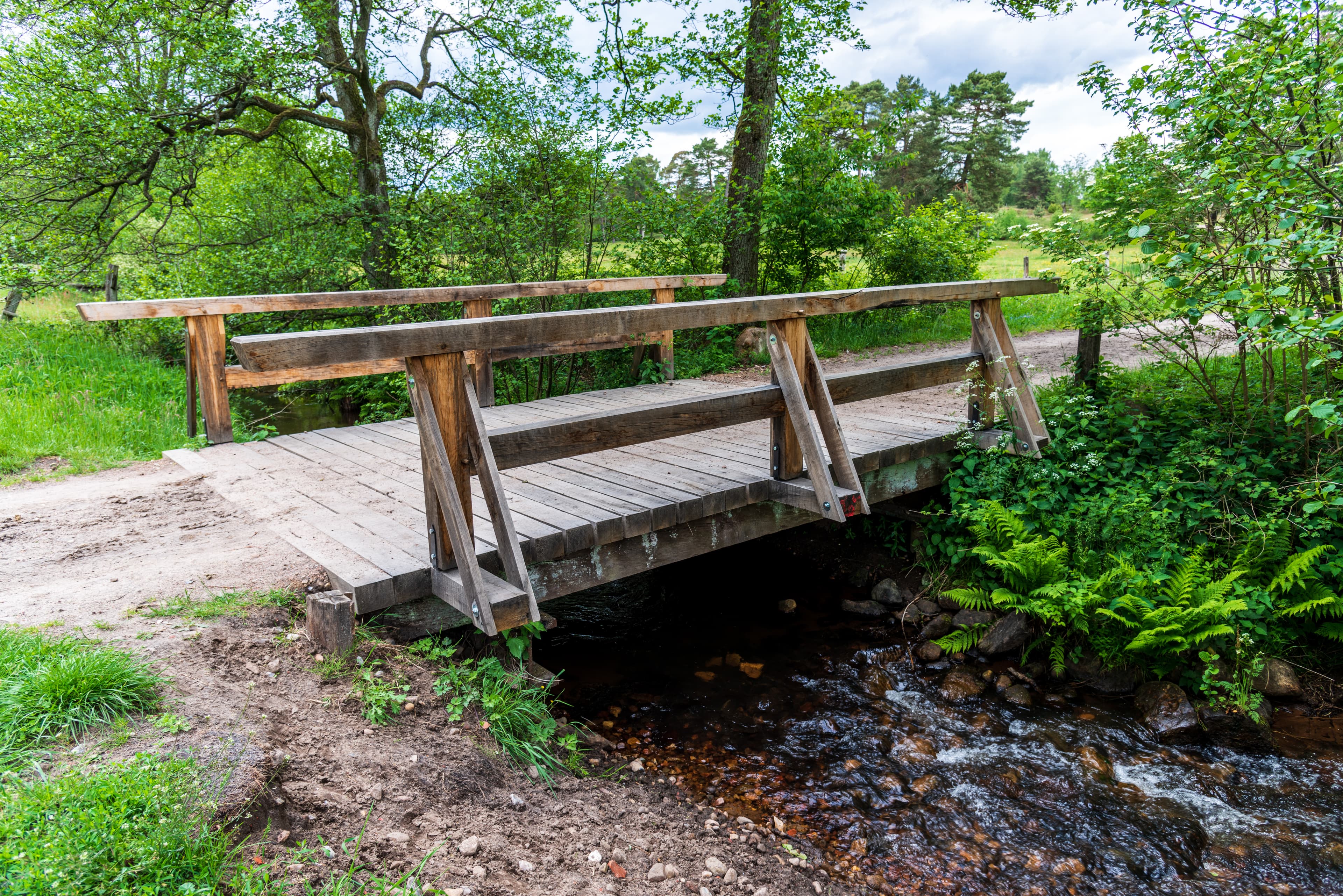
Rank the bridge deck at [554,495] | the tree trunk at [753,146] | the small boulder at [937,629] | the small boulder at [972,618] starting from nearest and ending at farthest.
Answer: the bridge deck at [554,495]
the small boulder at [972,618]
the small boulder at [937,629]
the tree trunk at [753,146]

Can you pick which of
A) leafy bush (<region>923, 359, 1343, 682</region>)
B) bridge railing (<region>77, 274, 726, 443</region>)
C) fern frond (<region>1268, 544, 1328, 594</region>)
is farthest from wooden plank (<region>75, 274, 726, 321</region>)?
fern frond (<region>1268, 544, 1328, 594</region>)

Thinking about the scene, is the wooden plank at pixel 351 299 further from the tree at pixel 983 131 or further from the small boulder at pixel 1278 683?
the tree at pixel 983 131

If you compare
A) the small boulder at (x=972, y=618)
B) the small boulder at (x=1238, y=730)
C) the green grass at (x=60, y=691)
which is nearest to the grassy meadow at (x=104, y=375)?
the small boulder at (x=972, y=618)

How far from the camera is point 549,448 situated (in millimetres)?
3646

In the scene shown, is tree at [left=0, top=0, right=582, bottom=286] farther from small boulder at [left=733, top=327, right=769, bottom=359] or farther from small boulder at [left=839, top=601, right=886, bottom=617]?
small boulder at [left=839, top=601, right=886, bottom=617]

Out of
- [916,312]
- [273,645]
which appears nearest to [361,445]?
[273,645]

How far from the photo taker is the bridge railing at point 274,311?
16.6 feet

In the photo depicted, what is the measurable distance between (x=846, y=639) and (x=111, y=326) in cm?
1191

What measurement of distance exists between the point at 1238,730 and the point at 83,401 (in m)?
10.4

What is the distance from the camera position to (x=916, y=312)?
12.9m

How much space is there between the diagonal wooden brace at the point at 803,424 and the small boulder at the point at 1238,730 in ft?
7.97

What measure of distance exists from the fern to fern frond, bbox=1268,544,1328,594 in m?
1.67

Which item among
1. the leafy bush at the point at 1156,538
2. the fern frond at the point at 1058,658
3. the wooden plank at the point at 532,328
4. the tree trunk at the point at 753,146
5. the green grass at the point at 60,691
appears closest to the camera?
the green grass at the point at 60,691

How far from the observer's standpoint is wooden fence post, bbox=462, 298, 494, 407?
22.4 ft
